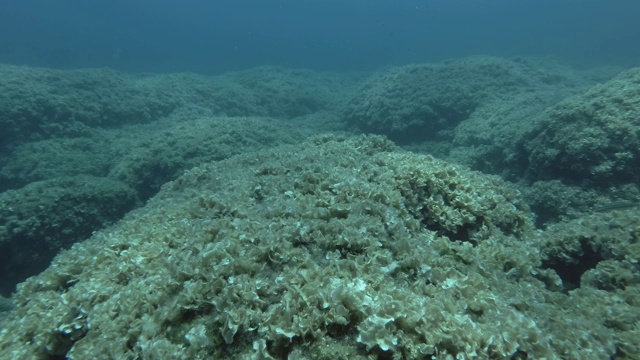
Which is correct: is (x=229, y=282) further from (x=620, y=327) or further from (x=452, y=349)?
(x=620, y=327)

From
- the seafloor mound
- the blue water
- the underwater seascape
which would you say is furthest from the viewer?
the blue water

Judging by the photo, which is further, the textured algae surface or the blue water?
the blue water

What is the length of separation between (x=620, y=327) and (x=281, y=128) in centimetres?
1450

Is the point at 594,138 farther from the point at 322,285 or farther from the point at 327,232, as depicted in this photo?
the point at 322,285

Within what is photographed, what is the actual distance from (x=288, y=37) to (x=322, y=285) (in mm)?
162718

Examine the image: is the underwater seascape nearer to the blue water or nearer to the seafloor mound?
the seafloor mound

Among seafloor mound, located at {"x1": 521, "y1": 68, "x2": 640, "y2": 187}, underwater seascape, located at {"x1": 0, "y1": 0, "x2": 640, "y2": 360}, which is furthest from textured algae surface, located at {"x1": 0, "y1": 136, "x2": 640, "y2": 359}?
seafloor mound, located at {"x1": 521, "y1": 68, "x2": 640, "y2": 187}

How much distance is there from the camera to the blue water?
74312 millimetres

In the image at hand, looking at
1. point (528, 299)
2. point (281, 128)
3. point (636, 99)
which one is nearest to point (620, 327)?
point (528, 299)

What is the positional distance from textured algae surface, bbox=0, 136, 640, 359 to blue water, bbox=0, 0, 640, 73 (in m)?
56.7

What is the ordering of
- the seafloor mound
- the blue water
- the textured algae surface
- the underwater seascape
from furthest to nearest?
the blue water → the seafloor mound → the underwater seascape → the textured algae surface

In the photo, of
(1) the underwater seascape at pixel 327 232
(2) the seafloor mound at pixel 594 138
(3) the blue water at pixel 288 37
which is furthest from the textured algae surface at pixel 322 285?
(3) the blue water at pixel 288 37

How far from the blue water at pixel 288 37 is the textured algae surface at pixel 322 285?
5670 centimetres

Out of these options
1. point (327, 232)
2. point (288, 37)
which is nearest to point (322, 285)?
point (327, 232)
